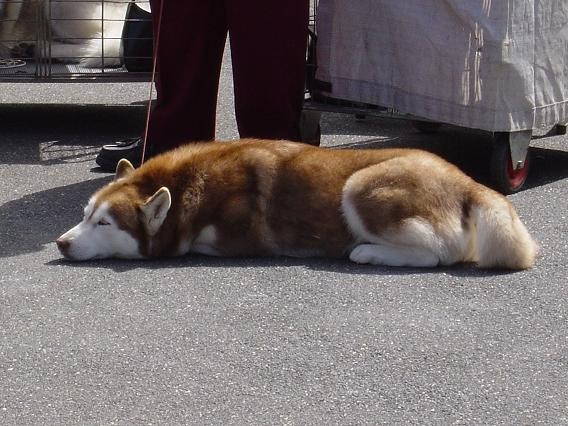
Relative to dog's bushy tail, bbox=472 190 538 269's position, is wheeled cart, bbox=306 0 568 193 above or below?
above

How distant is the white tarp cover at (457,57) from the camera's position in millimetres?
5512

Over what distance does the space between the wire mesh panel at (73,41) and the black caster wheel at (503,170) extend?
2147mm

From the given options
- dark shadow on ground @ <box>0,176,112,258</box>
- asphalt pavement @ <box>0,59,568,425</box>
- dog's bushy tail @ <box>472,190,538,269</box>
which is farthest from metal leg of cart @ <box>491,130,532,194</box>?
dark shadow on ground @ <box>0,176,112,258</box>

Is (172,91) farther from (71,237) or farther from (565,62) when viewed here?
(565,62)

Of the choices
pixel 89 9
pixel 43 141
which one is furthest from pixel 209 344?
pixel 89 9

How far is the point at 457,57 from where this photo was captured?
219 inches

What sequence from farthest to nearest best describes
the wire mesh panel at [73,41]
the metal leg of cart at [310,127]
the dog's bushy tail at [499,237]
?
the wire mesh panel at [73,41], the metal leg of cart at [310,127], the dog's bushy tail at [499,237]

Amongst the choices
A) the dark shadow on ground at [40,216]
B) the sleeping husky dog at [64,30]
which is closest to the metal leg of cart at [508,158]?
the dark shadow on ground at [40,216]

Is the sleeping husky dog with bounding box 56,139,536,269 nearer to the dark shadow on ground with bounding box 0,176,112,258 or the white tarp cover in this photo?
the dark shadow on ground with bounding box 0,176,112,258

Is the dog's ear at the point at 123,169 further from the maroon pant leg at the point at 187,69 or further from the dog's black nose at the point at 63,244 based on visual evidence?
the maroon pant leg at the point at 187,69

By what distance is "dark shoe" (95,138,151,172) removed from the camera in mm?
6078

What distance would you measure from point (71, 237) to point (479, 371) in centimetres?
173

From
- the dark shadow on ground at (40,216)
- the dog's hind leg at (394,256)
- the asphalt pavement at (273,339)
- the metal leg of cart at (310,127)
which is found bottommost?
the dark shadow on ground at (40,216)

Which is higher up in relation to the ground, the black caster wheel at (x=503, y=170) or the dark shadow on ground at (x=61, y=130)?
the black caster wheel at (x=503, y=170)
